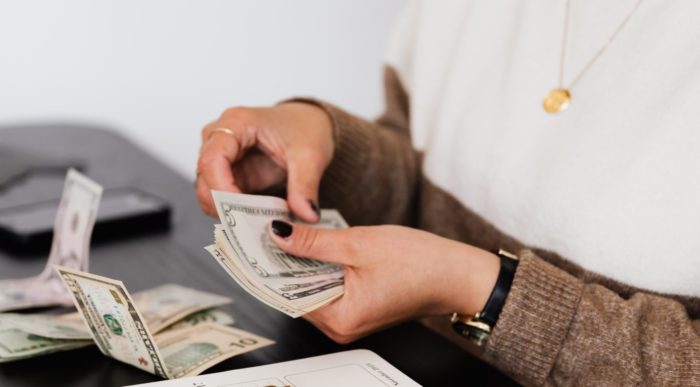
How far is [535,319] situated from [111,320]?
1.38ft

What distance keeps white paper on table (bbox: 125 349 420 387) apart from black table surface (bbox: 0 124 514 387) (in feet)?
0.13

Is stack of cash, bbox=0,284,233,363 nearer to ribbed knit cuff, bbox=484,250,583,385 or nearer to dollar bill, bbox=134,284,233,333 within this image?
dollar bill, bbox=134,284,233,333

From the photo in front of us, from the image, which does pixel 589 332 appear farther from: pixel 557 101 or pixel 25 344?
pixel 25 344

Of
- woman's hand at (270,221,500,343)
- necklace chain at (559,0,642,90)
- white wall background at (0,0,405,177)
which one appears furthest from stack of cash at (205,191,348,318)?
white wall background at (0,0,405,177)

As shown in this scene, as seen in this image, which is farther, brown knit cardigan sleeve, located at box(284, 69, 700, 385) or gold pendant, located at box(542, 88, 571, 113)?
gold pendant, located at box(542, 88, 571, 113)

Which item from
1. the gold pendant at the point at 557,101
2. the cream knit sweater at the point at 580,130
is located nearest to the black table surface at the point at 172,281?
the cream knit sweater at the point at 580,130

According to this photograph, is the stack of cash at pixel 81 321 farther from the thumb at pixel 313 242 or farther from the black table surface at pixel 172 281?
the thumb at pixel 313 242

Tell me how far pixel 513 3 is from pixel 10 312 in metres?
0.78

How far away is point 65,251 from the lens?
907mm

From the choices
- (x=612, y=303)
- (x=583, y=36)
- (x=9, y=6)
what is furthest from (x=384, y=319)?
(x=9, y=6)

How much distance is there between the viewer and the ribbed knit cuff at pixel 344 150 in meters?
1.05

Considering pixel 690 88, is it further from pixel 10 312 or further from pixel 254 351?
pixel 10 312

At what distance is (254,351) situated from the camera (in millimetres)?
743

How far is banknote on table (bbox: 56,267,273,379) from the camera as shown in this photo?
0.67 meters
